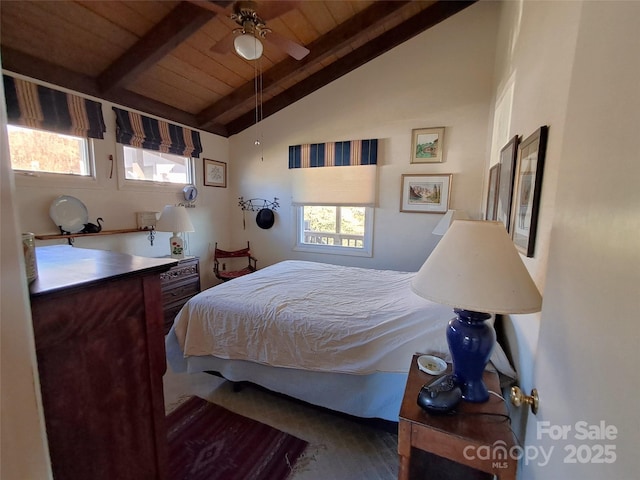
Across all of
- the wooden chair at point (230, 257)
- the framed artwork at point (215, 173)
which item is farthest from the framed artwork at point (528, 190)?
the framed artwork at point (215, 173)

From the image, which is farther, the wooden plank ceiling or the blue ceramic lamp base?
the wooden plank ceiling

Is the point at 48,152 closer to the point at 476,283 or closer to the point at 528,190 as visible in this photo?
the point at 476,283

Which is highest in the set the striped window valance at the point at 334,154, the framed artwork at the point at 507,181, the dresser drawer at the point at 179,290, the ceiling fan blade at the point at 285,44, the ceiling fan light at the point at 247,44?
the ceiling fan blade at the point at 285,44

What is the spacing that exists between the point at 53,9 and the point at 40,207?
60.2 inches

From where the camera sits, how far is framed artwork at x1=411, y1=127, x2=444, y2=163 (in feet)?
10.6

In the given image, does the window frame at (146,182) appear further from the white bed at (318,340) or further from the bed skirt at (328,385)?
the bed skirt at (328,385)

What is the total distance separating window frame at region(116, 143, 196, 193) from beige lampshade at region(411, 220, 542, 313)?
330 cm

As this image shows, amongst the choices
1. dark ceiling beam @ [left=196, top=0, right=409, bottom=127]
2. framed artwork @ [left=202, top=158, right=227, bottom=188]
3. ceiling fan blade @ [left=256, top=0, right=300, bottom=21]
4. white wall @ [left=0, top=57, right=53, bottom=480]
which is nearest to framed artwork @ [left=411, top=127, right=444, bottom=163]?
dark ceiling beam @ [left=196, top=0, right=409, bottom=127]

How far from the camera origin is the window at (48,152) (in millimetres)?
2320

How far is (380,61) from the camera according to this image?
3.46 m

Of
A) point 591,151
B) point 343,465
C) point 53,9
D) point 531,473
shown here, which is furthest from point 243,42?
point 343,465

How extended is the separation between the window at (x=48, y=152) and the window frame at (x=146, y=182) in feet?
0.86

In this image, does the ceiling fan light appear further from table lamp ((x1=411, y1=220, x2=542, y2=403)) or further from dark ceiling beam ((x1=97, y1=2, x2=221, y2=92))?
table lamp ((x1=411, y1=220, x2=542, y2=403))

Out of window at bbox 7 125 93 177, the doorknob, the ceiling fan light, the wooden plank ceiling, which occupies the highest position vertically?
the wooden plank ceiling
